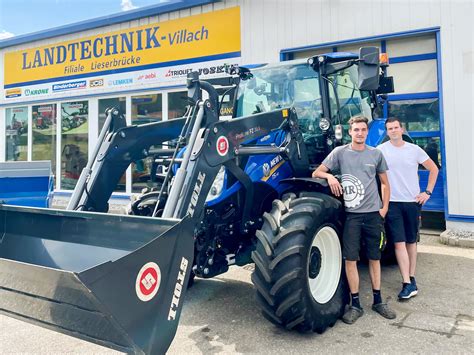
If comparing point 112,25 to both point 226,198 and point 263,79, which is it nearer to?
point 263,79

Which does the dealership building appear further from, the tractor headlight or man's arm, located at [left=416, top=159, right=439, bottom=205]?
man's arm, located at [left=416, top=159, right=439, bottom=205]

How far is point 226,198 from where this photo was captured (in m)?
4.06

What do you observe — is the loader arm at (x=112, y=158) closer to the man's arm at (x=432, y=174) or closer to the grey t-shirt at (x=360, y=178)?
the grey t-shirt at (x=360, y=178)

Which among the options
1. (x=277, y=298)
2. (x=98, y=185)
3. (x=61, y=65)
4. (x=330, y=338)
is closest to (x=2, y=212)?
(x=98, y=185)

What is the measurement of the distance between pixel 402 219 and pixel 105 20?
30.8ft

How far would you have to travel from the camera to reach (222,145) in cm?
358

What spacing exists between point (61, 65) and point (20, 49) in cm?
199

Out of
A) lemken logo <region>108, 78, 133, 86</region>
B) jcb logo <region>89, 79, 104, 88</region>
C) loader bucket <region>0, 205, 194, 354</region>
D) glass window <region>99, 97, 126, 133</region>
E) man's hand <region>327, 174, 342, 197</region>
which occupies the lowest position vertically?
loader bucket <region>0, 205, 194, 354</region>

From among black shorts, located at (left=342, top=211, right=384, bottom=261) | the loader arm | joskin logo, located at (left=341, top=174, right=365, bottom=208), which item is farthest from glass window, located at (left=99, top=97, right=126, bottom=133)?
black shorts, located at (left=342, top=211, right=384, bottom=261)

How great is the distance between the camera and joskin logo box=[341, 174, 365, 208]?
3920 millimetres

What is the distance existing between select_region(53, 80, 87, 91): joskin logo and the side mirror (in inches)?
363

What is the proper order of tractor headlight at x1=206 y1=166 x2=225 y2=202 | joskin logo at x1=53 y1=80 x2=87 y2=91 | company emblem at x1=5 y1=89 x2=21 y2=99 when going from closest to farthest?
tractor headlight at x1=206 y1=166 x2=225 y2=202, joskin logo at x1=53 y1=80 x2=87 y2=91, company emblem at x1=5 y1=89 x2=21 y2=99

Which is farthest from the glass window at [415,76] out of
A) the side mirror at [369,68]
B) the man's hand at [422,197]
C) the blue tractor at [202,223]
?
the side mirror at [369,68]

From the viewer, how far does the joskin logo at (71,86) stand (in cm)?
1161
